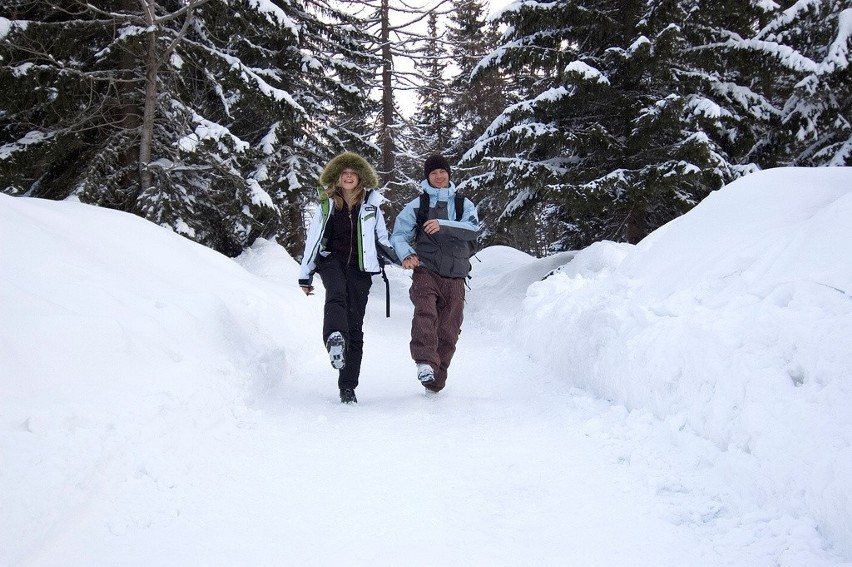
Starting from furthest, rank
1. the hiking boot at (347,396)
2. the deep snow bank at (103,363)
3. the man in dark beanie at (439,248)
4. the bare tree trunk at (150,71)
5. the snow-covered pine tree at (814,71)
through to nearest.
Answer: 1. the snow-covered pine tree at (814,71)
2. the bare tree trunk at (150,71)
3. the man in dark beanie at (439,248)
4. the hiking boot at (347,396)
5. the deep snow bank at (103,363)

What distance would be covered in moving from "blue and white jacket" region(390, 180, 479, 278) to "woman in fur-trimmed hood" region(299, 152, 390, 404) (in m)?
0.27

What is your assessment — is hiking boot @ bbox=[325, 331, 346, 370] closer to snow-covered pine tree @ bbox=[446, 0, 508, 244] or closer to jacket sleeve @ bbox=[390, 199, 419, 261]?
jacket sleeve @ bbox=[390, 199, 419, 261]

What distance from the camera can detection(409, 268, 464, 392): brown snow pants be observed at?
4918 mm

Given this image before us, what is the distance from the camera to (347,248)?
16.3ft

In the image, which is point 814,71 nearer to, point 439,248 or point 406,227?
point 439,248

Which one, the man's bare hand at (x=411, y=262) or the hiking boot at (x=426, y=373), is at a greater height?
the man's bare hand at (x=411, y=262)

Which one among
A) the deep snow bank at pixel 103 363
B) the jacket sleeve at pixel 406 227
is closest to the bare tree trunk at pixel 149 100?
the deep snow bank at pixel 103 363

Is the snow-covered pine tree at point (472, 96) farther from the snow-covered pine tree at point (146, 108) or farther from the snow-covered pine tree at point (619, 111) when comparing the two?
the snow-covered pine tree at point (146, 108)

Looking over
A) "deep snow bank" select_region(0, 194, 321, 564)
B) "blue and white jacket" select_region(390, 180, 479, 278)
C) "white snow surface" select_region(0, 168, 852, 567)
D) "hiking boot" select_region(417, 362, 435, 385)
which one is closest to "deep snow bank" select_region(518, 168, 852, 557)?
"white snow surface" select_region(0, 168, 852, 567)

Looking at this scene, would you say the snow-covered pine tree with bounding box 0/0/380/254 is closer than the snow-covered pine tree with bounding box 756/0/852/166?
Yes

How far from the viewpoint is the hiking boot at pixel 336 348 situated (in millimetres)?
4559

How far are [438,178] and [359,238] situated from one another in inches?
38.3

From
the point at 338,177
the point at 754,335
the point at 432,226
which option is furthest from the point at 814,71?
the point at 338,177

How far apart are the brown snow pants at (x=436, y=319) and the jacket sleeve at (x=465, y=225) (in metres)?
0.44
